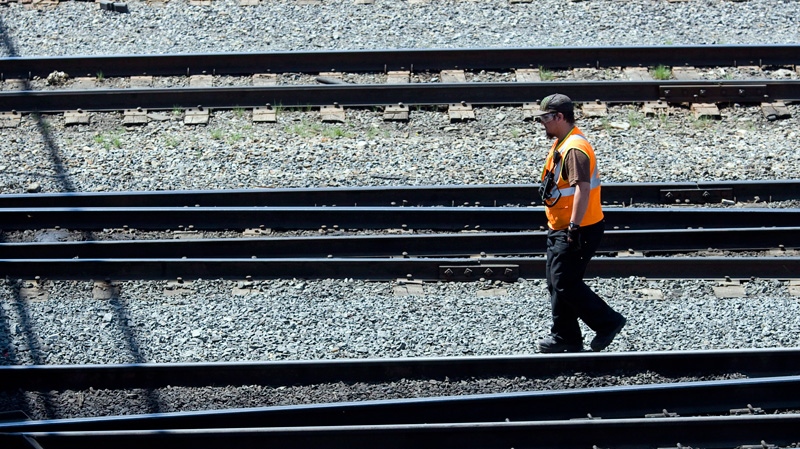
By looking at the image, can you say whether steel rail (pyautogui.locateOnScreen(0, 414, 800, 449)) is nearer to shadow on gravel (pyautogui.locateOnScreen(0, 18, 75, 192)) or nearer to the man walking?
the man walking

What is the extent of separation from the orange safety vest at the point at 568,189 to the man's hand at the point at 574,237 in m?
0.05

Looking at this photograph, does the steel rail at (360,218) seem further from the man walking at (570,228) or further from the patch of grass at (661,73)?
the patch of grass at (661,73)

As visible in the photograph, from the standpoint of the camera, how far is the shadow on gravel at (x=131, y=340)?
6914 mm

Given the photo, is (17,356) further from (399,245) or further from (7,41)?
(7,41)

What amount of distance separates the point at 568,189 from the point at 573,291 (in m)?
0.71

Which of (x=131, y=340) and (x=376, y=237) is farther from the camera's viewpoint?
(x=376, y=237)

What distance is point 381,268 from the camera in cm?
830

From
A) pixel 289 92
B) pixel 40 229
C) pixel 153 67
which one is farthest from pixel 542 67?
pixel 40 229

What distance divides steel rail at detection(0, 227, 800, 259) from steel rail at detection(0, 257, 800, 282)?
21 centimetres

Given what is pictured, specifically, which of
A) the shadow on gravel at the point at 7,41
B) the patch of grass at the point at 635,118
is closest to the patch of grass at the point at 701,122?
the patch of grass at the point at 635,118

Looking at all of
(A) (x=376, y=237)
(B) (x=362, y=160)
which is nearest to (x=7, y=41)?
(B) (x=362, y=160)

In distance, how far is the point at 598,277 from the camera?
27.2 feet

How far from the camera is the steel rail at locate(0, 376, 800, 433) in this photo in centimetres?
667

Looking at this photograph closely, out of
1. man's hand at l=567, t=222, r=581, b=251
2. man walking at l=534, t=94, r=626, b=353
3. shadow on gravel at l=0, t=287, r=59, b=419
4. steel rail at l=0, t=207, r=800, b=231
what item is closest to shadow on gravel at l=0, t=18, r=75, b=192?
steel rail at l=0, t=207, r=800, b=231
